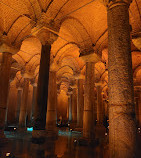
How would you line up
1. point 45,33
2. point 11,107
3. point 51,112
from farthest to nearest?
point 11,107, point 51,112, point 45,33

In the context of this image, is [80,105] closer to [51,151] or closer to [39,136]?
[39,136]

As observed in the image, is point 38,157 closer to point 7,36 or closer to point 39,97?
point 39,97

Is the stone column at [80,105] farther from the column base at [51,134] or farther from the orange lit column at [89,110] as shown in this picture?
the orange lit column at [89,110]

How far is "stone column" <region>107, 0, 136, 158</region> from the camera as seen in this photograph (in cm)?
319

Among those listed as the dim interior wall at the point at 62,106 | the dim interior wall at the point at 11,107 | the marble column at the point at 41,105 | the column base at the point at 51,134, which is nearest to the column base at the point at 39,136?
the marble column at the point at 41,105

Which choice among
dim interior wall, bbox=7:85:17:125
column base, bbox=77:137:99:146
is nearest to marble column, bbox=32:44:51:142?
column base, bbox=77:137:99:146

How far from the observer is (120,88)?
3.47 metres

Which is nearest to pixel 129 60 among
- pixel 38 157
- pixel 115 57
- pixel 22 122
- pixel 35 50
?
pixel 115 57

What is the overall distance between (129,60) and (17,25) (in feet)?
23.3

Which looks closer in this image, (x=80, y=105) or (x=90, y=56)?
(x=90, y=56)

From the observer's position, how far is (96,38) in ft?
29.4

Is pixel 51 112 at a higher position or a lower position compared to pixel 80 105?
lower

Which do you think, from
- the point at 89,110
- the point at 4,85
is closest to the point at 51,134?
the point at 89,110

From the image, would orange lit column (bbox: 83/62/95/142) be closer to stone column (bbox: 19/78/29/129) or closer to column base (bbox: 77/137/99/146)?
column base (bbox: 77/137/99/146)
